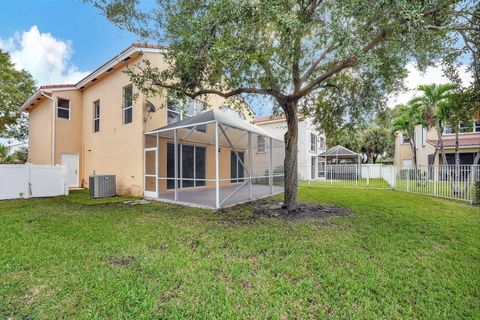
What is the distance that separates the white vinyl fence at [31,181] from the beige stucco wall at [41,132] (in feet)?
10.9

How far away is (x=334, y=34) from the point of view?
14.8 ft

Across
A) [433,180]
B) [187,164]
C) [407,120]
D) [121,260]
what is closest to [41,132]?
[187,164]

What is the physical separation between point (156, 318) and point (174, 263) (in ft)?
4.39

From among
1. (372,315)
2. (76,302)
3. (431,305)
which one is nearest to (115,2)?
(76,302)

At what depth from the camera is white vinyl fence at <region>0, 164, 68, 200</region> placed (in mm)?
10453

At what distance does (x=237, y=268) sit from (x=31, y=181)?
478 inches

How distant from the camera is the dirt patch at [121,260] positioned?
3.96 m

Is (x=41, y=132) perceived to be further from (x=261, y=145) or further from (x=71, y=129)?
(x=261, y=145)

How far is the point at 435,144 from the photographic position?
20.3 m

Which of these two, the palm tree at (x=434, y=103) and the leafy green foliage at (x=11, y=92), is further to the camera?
the leafy green foliage at (x=11, y=92)

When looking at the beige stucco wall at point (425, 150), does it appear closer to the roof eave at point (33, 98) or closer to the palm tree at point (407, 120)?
the palm tree at point (407, 120)

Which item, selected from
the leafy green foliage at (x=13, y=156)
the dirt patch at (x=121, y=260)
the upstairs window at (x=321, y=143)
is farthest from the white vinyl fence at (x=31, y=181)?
the upstairs window at (x=321, y=143)

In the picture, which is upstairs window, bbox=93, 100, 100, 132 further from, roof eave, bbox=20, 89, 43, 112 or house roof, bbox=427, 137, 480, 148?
house roof, bbox=427, 137, 480, 148

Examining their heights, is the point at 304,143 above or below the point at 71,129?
below
